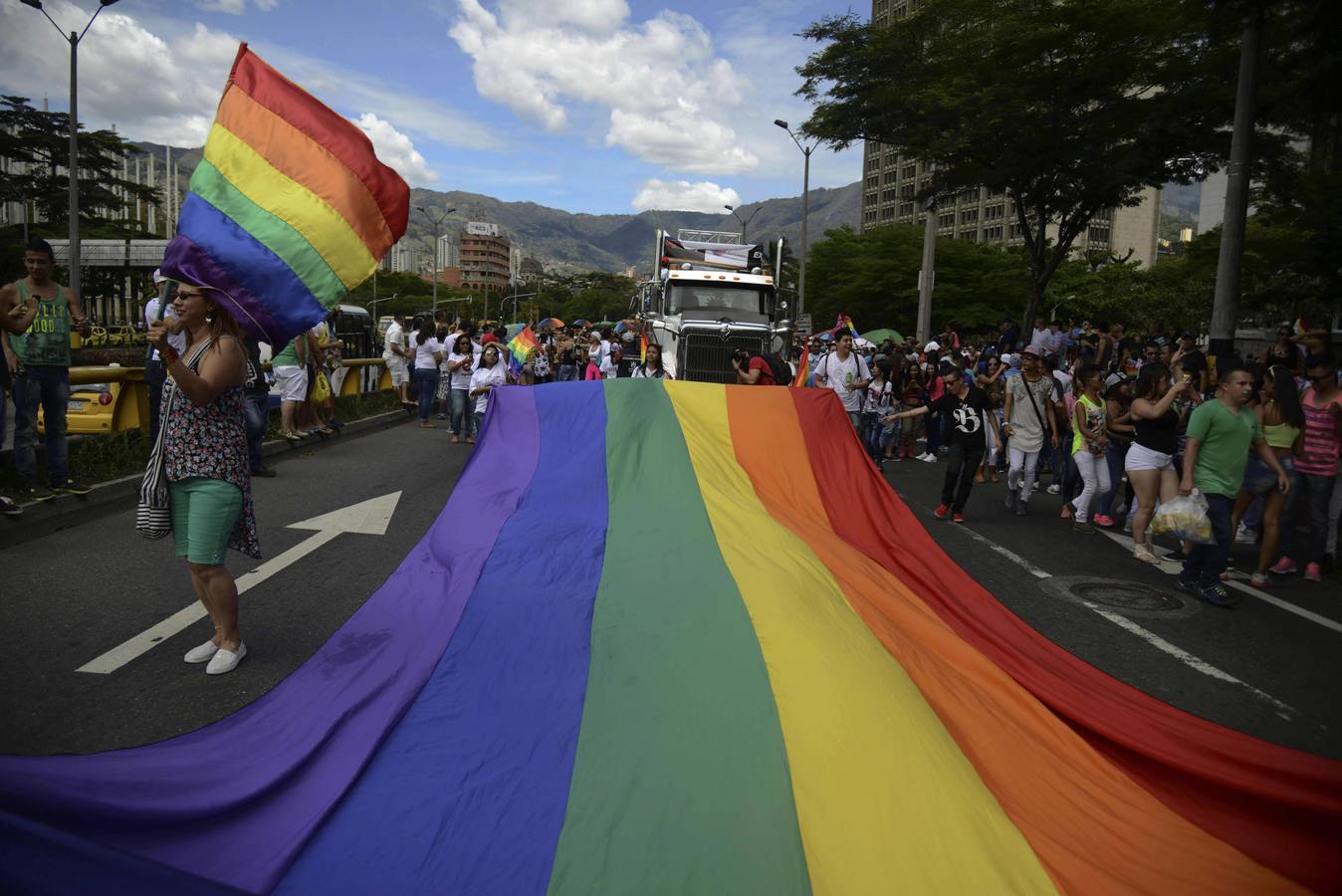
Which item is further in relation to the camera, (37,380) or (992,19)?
(992,19)

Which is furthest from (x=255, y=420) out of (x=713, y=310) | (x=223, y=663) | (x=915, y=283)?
(x=915, y=283)

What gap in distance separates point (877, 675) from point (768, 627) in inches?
19.3

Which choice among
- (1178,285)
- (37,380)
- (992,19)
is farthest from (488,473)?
(1178,285)

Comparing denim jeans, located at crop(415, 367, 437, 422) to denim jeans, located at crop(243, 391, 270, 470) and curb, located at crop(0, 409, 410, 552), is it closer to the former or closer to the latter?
denim jeans, located at crop(243, 391, 270, 470)

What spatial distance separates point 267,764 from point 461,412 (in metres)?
13.0

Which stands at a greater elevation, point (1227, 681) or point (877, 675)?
point (877, 675)

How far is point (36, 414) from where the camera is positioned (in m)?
8.64

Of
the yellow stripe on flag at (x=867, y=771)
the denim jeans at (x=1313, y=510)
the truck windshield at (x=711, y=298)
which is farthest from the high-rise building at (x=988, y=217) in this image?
the yellow stripe on flag at (x=867, y=771)

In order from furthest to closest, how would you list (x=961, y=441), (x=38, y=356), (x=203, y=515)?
(x=961, y=441)
(x=38, y=356)
(x=203, y=515)

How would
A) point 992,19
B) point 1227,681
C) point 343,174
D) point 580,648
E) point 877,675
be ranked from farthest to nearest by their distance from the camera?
point 992,19, point 1227,681, point 343,174, point 580,648, point 877,675

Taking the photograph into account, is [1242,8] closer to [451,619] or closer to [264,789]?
[451,619]

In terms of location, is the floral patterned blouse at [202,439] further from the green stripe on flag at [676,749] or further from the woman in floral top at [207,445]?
the green stripe on flag at [676,749]

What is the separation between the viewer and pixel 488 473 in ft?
19.5

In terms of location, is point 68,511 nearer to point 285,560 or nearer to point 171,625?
point 285,560
